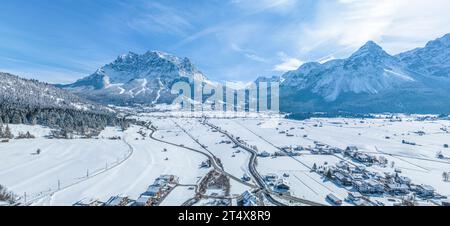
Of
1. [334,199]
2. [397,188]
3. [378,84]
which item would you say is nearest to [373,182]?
[397,188]

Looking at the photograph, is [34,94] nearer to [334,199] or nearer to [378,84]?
[334,199]

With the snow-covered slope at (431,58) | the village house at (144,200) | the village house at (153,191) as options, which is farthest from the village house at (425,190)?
the snow-covered slope at (431,58)

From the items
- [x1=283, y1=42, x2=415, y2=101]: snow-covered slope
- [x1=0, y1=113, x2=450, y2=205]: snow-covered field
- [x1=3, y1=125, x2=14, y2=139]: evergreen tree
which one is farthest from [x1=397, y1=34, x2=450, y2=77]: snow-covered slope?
[x1=3, y1=125, x2=14, y2=139]: evergreen tree

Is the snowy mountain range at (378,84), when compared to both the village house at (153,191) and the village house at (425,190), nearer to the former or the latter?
the village house at (425,190)

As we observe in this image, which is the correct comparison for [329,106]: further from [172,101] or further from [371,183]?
[371,183]

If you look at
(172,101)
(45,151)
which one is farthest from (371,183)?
(172,101)
